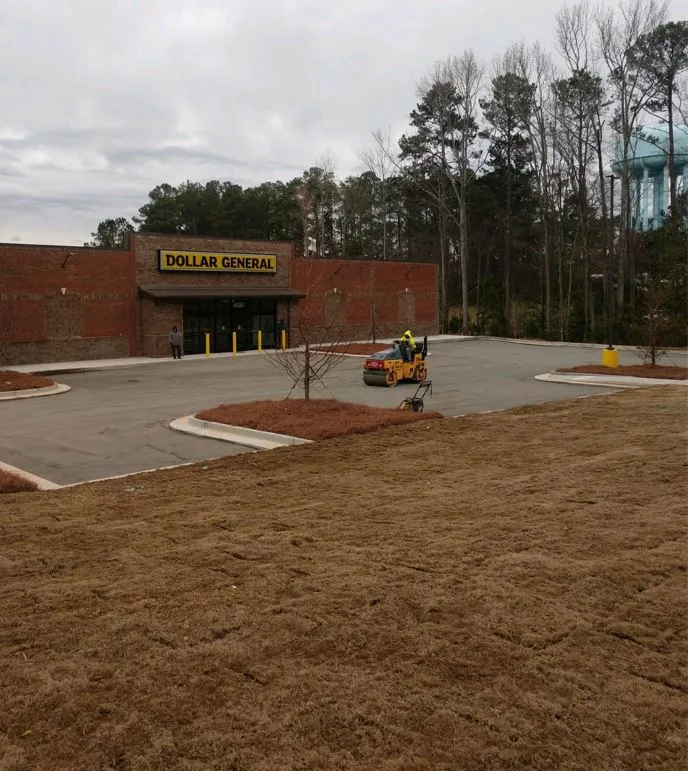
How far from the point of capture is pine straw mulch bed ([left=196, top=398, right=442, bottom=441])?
562 inches

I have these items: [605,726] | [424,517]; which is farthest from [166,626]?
[424,517]

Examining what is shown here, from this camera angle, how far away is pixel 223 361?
3472 cm

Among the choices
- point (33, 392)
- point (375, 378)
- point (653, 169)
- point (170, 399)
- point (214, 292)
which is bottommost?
point (170, 399)

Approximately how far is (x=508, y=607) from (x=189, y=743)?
2.57m

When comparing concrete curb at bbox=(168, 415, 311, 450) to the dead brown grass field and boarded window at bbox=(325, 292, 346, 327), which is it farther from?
boarded window at bbox=(325, 292, 346, 327)

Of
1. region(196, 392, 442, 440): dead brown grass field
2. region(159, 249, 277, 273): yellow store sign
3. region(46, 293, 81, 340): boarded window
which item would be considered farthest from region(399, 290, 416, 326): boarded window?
region(196, 392, 442, 440): dead brown grass field

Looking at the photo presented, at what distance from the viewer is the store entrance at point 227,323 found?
128ft

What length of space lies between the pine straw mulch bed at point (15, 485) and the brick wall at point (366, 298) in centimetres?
3068

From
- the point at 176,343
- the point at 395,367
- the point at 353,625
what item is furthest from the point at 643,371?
the point at 353,625

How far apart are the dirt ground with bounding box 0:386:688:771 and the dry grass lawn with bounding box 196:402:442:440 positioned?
4272 mm

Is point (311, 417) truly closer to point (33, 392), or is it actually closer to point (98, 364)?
point (33, 392)

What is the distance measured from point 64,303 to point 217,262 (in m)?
8.46

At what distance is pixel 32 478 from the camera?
11453 mm

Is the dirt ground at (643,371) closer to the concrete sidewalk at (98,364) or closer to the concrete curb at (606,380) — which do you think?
the concrete curb at (606,380)
